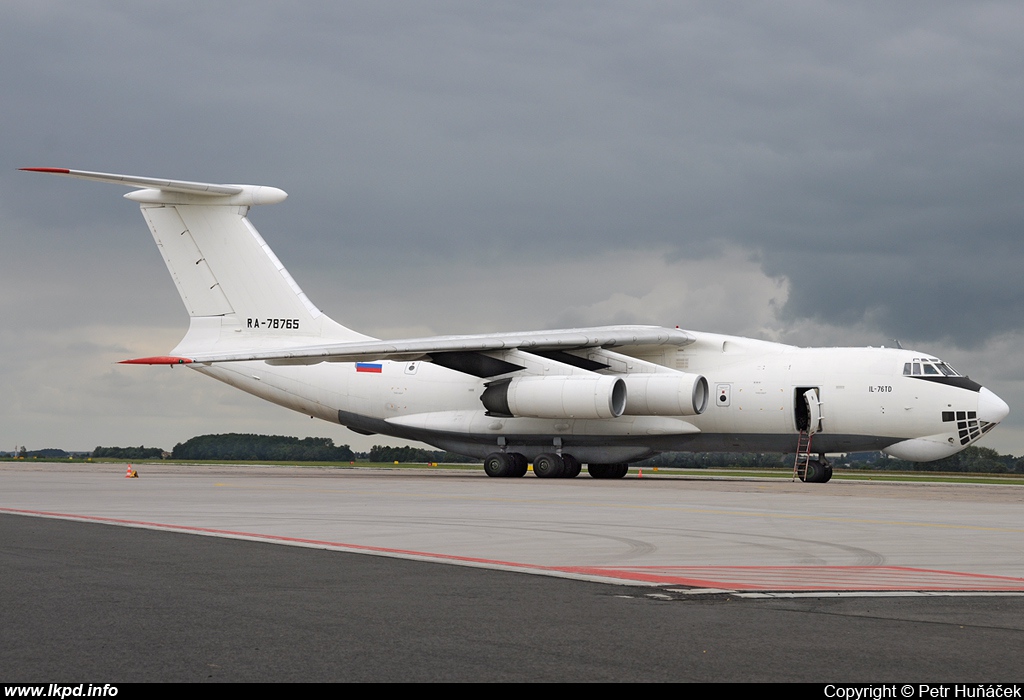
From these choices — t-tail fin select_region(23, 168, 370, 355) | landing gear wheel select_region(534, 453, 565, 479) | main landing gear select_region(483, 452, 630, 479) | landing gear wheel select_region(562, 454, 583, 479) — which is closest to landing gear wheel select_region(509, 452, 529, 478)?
main landing gear select_region(483, 452, 630, 479)

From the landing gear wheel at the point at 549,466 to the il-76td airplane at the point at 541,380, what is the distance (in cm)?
9

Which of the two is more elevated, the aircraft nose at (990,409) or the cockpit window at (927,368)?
the cockpit window at (927,368)

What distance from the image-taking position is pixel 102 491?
2041 cm

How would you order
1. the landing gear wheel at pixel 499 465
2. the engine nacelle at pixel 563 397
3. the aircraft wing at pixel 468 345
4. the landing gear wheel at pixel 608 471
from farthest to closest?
the landing gear wheel at pixel 608 471 → the landing gear wheel at pixel 499 465 → the aircraft wing at pixel 468 345 → the engine nacelle at pixel 563 397

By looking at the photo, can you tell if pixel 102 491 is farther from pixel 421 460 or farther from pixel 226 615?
pixel 421 460

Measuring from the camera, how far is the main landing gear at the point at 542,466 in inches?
1168

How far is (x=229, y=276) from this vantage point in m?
33.1

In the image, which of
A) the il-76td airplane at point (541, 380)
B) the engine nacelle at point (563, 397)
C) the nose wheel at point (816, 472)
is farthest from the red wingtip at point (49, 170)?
the nose wheel at point (816, 472)

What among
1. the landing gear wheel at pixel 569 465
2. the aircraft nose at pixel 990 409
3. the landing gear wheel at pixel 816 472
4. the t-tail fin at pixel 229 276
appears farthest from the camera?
the t-tail fin at pixel 229 276

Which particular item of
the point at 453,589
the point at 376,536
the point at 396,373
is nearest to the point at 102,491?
the point at 376,536

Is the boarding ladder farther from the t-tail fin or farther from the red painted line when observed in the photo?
the red painted line

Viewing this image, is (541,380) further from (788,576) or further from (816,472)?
(788,576)

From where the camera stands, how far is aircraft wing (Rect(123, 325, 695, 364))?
28.3 m

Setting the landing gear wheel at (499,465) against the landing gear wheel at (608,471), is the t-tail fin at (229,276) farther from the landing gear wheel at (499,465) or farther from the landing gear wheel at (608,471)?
the landing gear wheel at (608,471)
